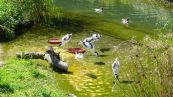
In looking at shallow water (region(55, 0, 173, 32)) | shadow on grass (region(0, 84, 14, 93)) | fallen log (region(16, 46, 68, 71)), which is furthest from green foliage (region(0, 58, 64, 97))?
shallow water (region(55, 0, 173, 32))

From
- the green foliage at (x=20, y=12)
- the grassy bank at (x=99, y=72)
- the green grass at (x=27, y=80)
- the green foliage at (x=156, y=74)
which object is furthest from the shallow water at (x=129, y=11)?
the green foliage at (x=156, y=74)

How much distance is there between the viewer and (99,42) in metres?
19.0

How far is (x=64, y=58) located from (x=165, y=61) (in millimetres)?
7123

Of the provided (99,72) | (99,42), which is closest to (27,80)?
(99,72)

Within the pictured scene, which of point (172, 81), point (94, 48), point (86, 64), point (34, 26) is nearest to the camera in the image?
point (172, 81)

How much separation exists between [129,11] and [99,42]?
1127 cm

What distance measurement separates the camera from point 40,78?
42.4 feet

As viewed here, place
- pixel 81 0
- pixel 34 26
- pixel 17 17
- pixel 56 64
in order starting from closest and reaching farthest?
1. pixel 56 64
2. pixel 17 17
3. pixel 34 26
4. pixel 81 0

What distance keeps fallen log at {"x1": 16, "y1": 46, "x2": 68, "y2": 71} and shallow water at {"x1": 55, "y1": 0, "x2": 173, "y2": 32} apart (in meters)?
9.50

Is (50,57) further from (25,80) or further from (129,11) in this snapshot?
(129,11)

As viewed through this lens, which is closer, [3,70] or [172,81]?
[172,81]

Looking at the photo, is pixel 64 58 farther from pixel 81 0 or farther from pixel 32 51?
pixel 81 0

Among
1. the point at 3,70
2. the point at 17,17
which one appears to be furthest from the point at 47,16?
the point at 3,70

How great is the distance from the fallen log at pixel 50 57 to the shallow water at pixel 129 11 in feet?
31.2
